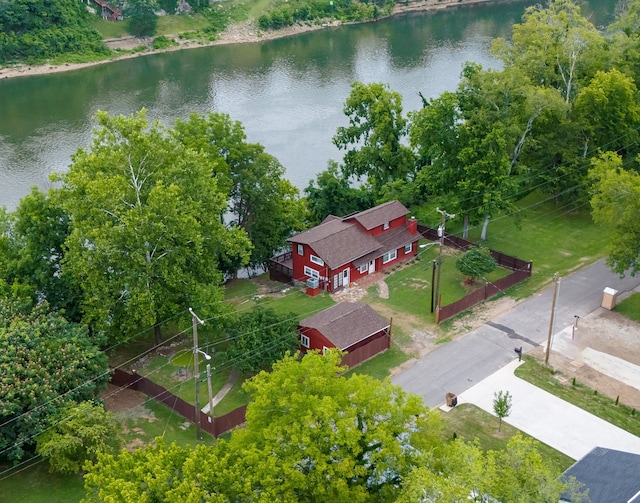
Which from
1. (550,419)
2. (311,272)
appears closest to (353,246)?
(311,272)

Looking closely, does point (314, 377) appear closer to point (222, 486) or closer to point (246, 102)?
point (222, 486)

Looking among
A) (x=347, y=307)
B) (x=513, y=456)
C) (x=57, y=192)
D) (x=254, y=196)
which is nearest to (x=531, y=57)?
(x=254, y=196)

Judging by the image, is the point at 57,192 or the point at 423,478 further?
the point at 57,192

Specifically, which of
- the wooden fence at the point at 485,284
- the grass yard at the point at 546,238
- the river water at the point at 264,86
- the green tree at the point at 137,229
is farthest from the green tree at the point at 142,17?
the green tree at the point at 137,229

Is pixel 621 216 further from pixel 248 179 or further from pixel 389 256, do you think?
pixel 248 179

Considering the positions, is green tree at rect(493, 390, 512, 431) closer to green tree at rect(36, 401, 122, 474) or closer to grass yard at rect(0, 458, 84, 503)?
green tree at rect(36, 401, 122, 474)

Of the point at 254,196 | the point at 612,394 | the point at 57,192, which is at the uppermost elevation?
the point at 57,192
